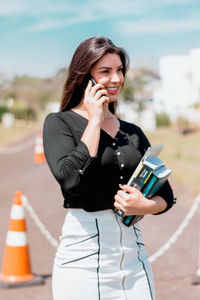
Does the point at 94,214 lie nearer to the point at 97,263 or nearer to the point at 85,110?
the point at 97,263

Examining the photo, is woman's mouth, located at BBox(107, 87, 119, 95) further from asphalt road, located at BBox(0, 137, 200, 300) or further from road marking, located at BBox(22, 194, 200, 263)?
road marking, located at BBox(22, 194, 200, 263)

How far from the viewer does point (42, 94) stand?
97.7 metres

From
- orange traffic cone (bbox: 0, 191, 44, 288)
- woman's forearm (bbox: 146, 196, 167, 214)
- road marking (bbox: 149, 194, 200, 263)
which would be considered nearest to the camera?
woman's forearm (bbox: 146, 196, 167, 214)

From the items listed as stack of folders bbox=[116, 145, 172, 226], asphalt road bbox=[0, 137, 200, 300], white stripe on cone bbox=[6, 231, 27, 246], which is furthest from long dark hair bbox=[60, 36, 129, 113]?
white stripe on cone bbox=[6, 231, 27, 246]

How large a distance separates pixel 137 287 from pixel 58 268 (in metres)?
0.39

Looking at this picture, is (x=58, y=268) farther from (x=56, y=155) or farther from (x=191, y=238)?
(x=191, y=238)

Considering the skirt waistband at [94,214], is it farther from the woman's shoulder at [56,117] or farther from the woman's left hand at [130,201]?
the woman's shoulder at [56,117]

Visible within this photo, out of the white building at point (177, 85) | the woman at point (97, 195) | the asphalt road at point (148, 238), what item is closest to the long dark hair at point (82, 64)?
the woman at point (97, 195)

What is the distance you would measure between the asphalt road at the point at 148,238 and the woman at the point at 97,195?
2.65m

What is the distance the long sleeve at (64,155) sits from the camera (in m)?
2.48

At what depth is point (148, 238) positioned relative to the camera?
751 centimetres

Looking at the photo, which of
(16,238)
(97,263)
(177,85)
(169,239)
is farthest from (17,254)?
(177,85)

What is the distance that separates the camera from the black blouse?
2.50 meters

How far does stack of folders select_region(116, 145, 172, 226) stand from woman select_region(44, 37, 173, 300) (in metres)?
0.04
